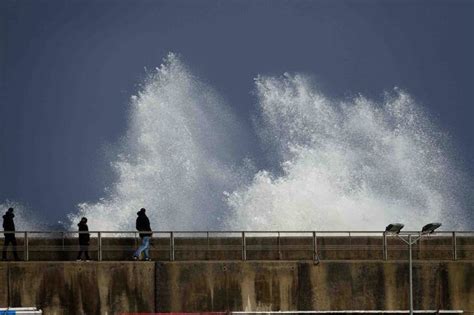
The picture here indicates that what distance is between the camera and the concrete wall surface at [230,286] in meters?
33.1

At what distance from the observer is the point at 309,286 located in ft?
111

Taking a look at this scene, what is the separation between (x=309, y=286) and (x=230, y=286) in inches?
68.7

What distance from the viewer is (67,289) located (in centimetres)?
3312

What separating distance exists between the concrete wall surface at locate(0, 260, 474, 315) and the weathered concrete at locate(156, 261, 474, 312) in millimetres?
22

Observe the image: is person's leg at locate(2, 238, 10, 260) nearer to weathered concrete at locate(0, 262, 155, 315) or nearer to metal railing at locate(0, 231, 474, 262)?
metal railing at locate(0, 231, 474, 262)

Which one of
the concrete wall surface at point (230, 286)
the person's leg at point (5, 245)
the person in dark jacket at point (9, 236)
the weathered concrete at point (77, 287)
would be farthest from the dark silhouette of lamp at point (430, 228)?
the person's leg at point (5, 245)

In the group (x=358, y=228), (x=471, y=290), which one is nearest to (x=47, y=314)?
(x=471, y=290)

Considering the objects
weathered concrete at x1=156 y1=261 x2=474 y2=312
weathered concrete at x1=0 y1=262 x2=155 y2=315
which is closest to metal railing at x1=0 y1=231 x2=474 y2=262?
weathered concrete at x1=156 y1=261 x2=474 y2=312

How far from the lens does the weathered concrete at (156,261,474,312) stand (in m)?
33.4

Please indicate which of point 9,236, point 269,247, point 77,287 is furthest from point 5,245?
point 269,247

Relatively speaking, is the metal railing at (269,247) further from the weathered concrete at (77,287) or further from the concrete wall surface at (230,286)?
the weathered concrete at (77,287)

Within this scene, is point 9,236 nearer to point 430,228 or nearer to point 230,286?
point 230,286

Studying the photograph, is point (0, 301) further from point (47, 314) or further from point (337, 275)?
point (337, 275)

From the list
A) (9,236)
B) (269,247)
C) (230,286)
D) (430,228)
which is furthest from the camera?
(269,247)
